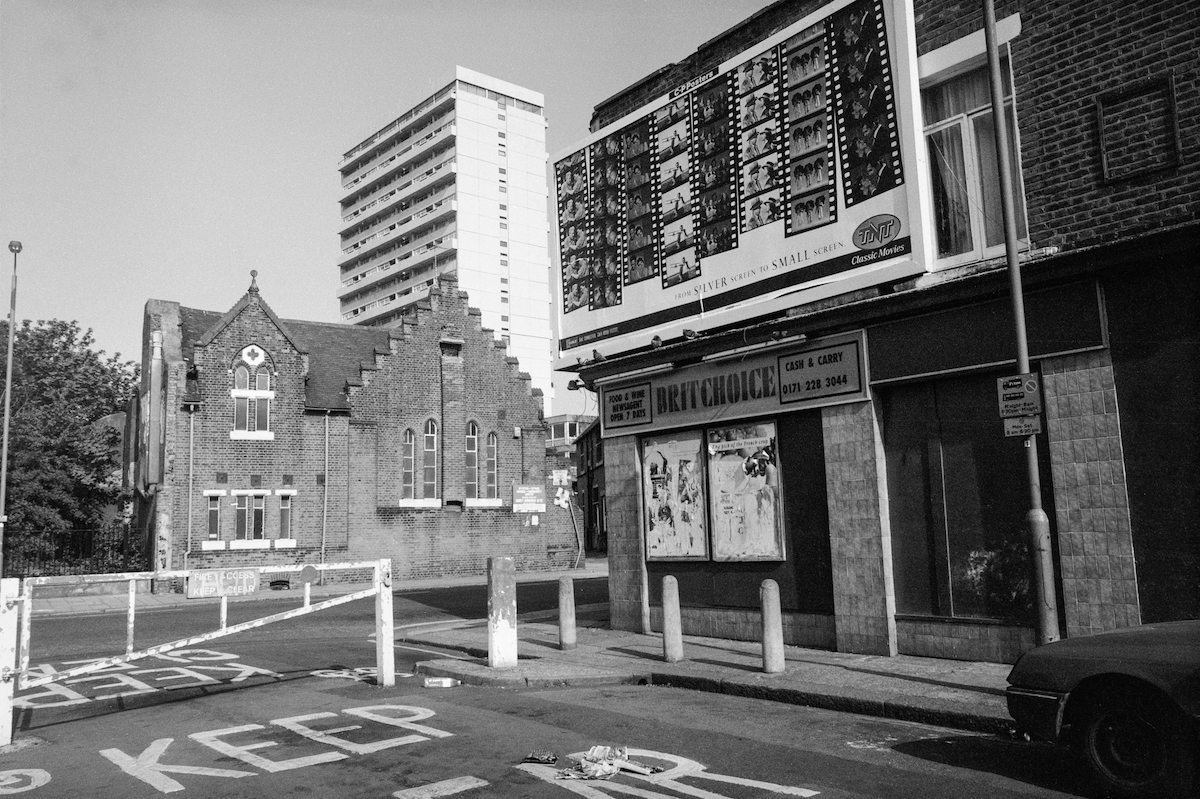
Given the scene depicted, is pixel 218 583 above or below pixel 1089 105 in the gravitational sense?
below

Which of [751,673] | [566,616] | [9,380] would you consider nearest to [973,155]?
[751,673]

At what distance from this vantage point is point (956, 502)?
10.8 metres

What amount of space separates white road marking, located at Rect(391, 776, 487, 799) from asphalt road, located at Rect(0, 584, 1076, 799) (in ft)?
0.07

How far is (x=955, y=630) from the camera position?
10.5 meters

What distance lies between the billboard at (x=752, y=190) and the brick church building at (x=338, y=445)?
18.4 meters

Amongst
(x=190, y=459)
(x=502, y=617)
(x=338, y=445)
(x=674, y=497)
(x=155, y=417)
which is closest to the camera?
(x=502, y=617)

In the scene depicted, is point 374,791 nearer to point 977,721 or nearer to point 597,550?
point 977,721

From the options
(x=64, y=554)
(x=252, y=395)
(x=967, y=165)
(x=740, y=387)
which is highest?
(x=252, y=395)

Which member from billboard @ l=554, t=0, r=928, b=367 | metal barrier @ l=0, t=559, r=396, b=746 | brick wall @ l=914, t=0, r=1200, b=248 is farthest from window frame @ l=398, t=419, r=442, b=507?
brick wall @ l=914, t=0, r=1200, b=248

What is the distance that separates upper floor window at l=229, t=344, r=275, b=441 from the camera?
31.4m

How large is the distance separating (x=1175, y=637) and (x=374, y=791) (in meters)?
5.23

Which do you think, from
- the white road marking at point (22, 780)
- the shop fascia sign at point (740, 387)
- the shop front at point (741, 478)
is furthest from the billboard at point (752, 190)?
→ the white road marking at point (22, 780)

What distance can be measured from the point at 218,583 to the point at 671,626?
527 centimetres

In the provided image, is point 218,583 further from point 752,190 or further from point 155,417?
point 155,417
